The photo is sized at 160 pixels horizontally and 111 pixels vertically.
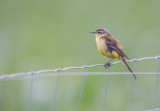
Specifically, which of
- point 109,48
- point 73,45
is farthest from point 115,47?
point 73,45

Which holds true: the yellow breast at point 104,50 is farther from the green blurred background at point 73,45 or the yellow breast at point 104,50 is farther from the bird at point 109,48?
the green blurred background at point 73,45

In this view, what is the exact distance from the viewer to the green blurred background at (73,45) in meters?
8.69

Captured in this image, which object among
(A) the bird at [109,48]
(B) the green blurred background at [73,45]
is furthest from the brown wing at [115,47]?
(B) the green blurred background at [73,45]

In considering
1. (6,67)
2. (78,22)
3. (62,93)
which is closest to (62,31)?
(78,22)

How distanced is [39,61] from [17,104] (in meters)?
2.15

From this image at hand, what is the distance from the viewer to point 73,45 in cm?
1108

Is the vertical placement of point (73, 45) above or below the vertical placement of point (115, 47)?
above

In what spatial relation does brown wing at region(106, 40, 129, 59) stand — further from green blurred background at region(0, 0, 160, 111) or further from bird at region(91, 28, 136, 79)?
green blurred background at region(0, 0, 160, 111)

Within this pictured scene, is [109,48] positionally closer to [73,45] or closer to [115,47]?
[115,47]

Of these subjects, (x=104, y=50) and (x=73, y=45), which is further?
(x=73, y=45)

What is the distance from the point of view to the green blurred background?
8688 millimetres

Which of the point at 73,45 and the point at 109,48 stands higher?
the point at 73,45

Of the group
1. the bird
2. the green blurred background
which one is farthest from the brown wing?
the green blurred background

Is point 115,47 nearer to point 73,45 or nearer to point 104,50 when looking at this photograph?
point 104,50
